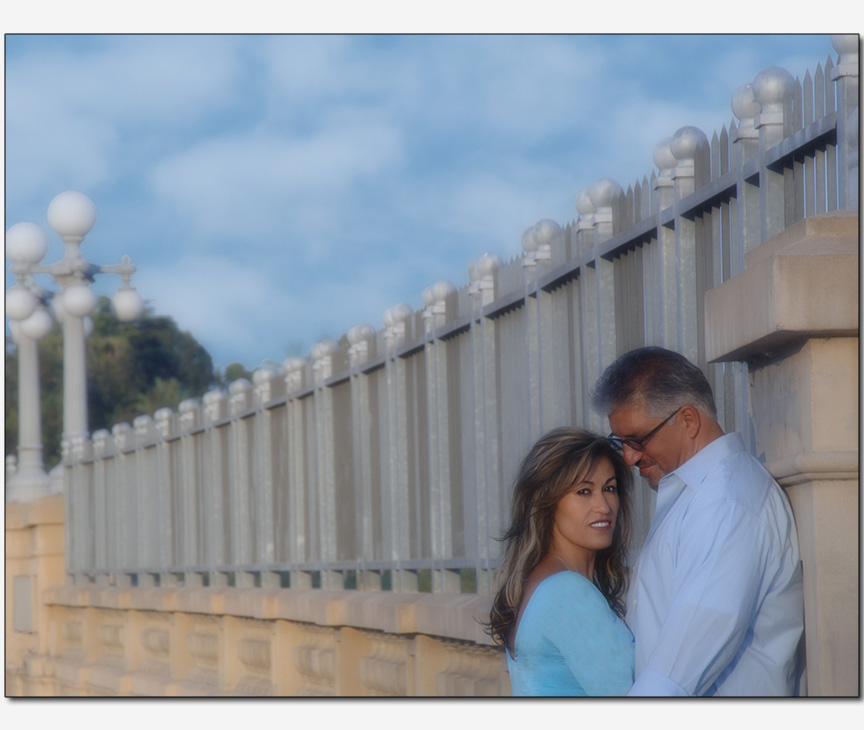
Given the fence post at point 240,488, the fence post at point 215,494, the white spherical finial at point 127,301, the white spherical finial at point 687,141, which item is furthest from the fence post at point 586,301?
the white spherical finial at point 127,301

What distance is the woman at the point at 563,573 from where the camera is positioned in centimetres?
301

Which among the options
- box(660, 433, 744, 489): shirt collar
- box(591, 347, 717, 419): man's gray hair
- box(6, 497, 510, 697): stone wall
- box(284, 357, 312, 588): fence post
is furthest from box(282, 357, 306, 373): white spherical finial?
box(660, 433, 744, 489): shirt collar

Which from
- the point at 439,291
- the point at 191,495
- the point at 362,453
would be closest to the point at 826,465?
the point at 439,291

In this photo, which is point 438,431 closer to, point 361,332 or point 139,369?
point 361,332

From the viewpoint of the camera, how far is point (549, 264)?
507cm

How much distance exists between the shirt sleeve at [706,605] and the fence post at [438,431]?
3.31m

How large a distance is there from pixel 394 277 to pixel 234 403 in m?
3.01

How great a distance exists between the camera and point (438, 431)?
6.15 meters

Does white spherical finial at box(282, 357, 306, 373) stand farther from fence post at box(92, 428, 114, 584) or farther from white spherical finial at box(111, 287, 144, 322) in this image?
fence post at box(92, 428, 114, 584)

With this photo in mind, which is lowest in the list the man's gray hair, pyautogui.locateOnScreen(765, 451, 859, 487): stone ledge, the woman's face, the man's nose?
the woman's face

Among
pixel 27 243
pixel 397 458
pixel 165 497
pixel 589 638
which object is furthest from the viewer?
pixel 27 243

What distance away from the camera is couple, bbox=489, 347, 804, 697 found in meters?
2.56

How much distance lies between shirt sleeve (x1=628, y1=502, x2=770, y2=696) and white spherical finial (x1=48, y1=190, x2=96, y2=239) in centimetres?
878

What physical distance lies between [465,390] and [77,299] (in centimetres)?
555
